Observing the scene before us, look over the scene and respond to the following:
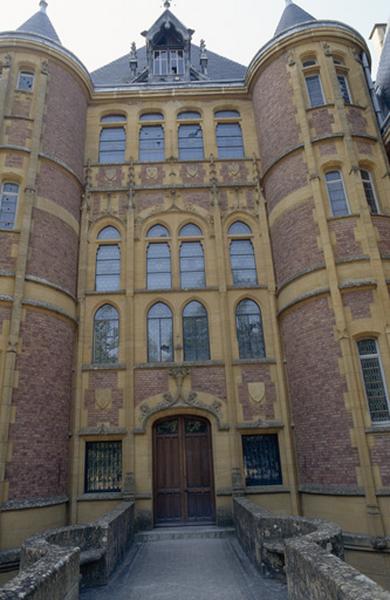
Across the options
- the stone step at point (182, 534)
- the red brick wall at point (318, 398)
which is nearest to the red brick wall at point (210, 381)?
the red brick wall at point (318, 398)

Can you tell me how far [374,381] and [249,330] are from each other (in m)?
4.17

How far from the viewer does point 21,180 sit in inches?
522

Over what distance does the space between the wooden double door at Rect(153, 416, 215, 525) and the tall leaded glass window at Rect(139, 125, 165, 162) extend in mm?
9379

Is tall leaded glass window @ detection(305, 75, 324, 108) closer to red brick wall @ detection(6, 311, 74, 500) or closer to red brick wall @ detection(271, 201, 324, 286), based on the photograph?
red brick wall @ detection(271, 201, 324, 286)

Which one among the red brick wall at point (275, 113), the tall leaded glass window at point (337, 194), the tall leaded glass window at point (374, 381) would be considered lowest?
the tall leaded glass window at point (374, 381)

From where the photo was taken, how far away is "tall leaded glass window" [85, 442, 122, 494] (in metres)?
12.3

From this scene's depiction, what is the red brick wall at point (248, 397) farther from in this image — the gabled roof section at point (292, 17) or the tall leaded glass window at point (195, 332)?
the gabled roof section at point (292, 17)

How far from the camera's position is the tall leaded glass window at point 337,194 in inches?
507

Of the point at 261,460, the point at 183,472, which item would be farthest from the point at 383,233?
the point at 183,472

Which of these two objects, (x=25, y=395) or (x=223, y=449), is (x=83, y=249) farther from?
(x=223, y=449)

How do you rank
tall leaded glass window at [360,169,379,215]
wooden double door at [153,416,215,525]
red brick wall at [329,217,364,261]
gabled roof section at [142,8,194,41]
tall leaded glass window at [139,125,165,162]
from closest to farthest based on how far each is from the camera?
red brick wall at [329,217,364,261] → wooden double door at [153,416,215,525] → tall leaded glass window at [360,169,379,215] → tall leaded glass window at [139,125,165,162] → gabled roof section at [142,8,194,41]

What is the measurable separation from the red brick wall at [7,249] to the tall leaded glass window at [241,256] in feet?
22.0

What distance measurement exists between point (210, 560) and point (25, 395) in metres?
5.81

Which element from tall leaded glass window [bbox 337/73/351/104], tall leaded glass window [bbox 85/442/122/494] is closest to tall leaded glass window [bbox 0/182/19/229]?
tall leaded glass window [bbox 85/442/122/494]
